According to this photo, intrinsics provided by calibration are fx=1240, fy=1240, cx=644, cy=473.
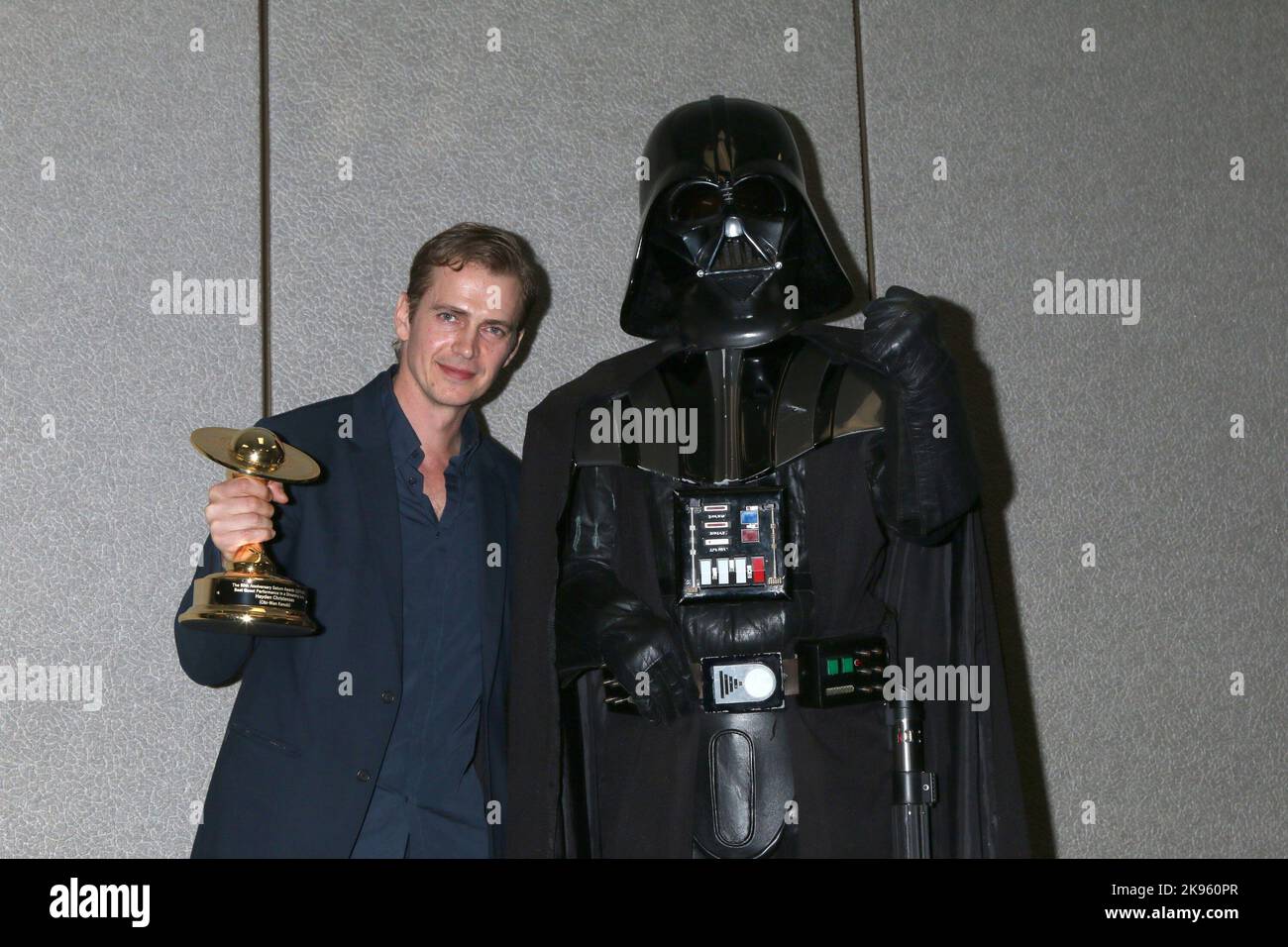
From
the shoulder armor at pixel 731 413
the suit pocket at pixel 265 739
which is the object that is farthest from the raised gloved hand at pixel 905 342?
the suit pocket at pixel 265 739

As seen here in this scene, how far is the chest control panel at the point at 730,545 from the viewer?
1732 millimetres

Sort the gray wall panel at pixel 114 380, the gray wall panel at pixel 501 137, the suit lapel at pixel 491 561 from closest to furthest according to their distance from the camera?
the suit lapel at pixel 491 561, the gray wall panel at pixel 114 380, the gray wall panel at pixel 501 137

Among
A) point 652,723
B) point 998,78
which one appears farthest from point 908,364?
point 998,78

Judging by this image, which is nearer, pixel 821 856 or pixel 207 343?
pixel 821 856

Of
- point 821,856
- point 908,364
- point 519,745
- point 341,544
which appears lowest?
point 821,856

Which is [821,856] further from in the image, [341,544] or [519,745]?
[341,544]

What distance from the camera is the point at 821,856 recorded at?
1.63 metres

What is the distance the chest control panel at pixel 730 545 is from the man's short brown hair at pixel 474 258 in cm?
45

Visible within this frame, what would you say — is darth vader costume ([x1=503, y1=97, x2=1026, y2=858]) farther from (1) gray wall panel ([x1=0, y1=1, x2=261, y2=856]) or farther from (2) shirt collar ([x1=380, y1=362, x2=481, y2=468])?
(1) gray wall panel ([x1=0, y1=1, x2=261, y2=856])

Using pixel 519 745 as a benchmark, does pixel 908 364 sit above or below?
above

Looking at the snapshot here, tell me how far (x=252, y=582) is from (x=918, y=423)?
887 millimetres

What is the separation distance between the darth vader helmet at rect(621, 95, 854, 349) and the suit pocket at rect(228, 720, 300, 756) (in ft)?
2.70

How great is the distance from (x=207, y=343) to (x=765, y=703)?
1210 millimetres

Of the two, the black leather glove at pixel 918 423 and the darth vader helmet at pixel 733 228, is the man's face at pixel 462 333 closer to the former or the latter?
the darth vader helmet at pixel 733 228
